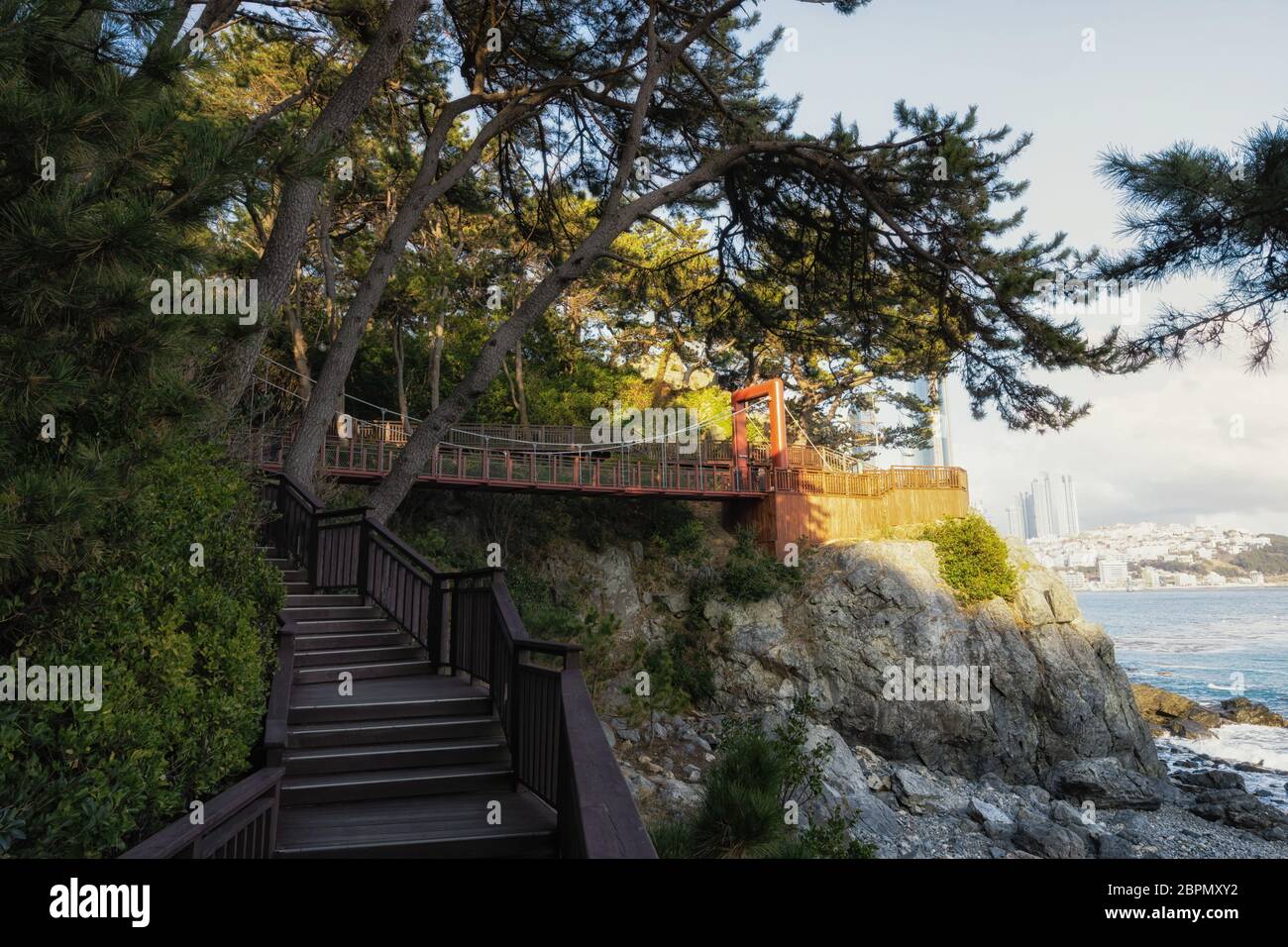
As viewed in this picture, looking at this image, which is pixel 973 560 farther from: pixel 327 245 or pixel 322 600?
pixel 327 245

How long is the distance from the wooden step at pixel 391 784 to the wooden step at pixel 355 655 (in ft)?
7.22

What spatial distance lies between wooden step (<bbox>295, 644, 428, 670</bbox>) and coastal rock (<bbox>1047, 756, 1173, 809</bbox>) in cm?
1563

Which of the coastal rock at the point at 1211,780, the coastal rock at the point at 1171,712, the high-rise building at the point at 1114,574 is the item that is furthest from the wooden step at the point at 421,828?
the high-rise building at the point at 1114,574

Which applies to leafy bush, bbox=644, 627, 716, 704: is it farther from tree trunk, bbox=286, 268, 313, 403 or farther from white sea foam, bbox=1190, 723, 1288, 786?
white sea foam, bbox=1190, 723, 1288, 786

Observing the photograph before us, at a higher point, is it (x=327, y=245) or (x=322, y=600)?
(x=327, y=245)

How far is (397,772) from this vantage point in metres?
5.00

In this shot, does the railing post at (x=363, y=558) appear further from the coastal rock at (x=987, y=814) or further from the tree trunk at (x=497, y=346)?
the coastal rock at (x=987, y=814)

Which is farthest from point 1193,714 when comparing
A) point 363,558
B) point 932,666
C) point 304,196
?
point 304,196

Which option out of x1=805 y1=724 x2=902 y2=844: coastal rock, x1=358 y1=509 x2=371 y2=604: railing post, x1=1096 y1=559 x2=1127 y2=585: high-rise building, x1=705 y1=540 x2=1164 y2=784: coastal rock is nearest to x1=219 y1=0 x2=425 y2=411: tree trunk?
x1=358 y1=509 x2=371 y2=604: railing post

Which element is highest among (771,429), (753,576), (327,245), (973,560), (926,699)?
(327,245)

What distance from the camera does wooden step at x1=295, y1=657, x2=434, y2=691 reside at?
21.7 ft

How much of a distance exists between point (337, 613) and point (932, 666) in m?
14.5

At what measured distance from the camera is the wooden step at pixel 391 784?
15.3 feet
